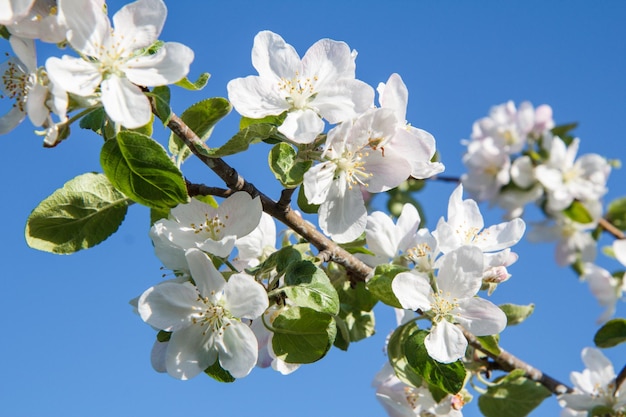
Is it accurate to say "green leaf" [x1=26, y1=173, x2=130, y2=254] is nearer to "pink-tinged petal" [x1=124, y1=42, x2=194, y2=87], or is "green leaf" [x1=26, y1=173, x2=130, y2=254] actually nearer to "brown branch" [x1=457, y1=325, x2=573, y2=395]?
"pink-tinged petal" [x1=124, y1=42, x2=194, y2=87]

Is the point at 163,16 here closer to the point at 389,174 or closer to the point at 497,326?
the point at 389,174

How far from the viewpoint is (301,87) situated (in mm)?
1617

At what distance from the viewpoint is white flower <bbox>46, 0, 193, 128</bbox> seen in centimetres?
134

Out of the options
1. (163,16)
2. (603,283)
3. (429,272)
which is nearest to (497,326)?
(429,272)

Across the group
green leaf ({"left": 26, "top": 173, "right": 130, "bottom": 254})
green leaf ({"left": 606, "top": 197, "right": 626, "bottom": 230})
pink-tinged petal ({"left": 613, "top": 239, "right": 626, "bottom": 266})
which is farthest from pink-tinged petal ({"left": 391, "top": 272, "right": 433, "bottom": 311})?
green leaf ({"left": 606, "top": 197, "right": 626, "bottom": 230})

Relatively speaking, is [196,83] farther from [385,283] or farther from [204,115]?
[385,283]

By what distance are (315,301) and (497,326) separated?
47cm

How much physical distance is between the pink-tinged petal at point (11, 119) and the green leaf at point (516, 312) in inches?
56.2

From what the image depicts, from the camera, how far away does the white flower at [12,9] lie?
1297 millimetres

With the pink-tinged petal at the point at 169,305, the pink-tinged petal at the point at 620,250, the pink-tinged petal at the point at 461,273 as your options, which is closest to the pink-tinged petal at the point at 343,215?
the pink-tinged petal at the point at 461,273

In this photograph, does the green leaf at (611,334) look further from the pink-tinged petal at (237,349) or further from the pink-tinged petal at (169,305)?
the pink-tinged petal at (169,305)

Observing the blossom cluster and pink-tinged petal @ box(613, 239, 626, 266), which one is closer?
the blossom cluster

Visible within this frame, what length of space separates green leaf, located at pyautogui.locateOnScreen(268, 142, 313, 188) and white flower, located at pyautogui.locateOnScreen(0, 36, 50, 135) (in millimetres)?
460

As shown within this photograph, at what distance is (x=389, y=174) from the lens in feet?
5.30
